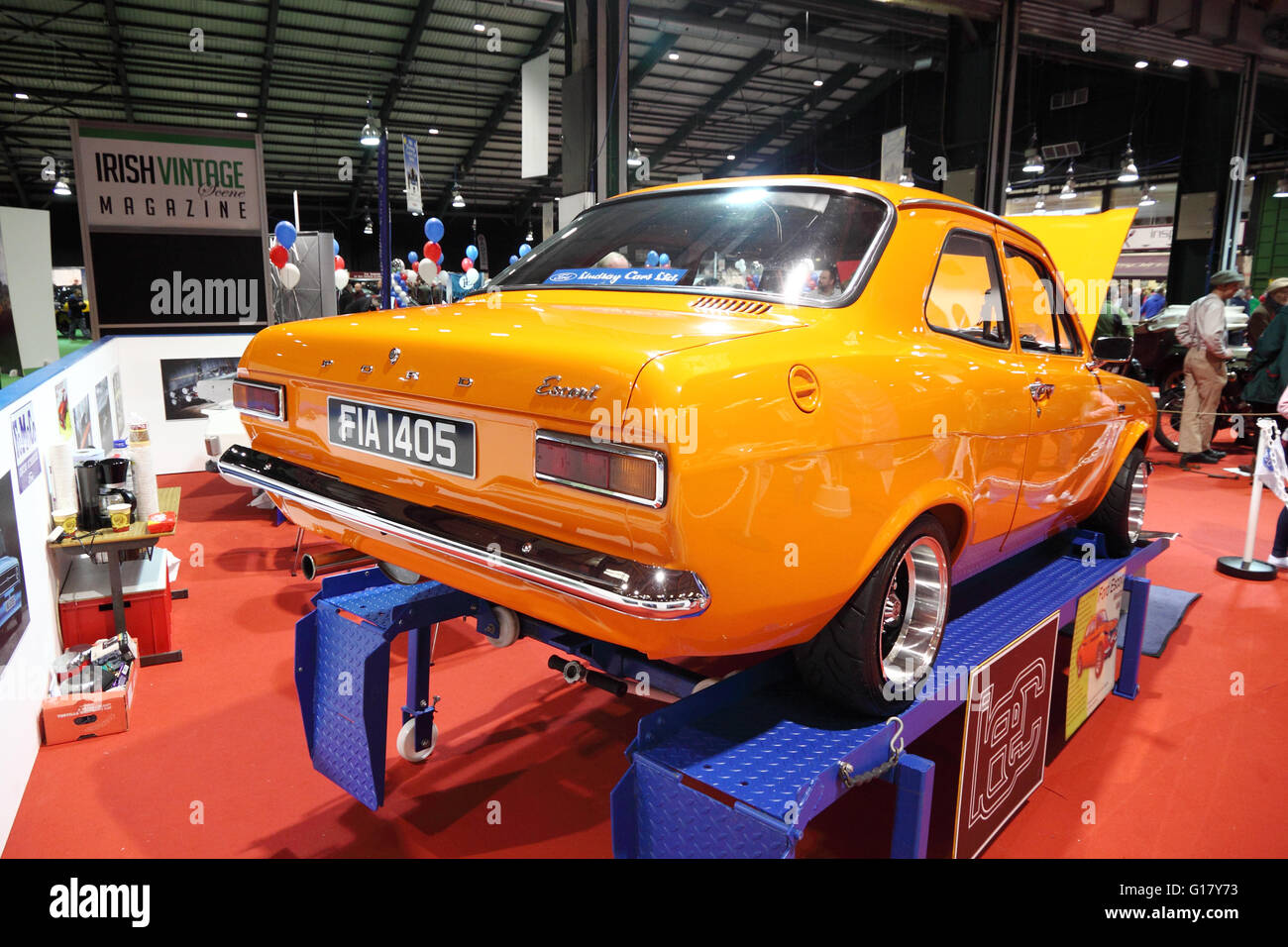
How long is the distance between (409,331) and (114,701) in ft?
6.91

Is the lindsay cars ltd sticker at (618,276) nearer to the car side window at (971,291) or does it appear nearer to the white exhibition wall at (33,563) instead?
the car side window at (971,291)

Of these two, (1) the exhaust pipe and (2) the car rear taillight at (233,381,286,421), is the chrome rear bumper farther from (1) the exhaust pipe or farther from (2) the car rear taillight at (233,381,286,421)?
(1) the exhaust pipe

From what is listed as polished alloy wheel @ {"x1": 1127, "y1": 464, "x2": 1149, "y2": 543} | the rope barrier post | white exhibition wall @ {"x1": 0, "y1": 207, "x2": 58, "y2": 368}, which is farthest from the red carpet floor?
white exhibition wall @ {"x1": 0, "y1": 207, "x2": 58, "y2": 368}

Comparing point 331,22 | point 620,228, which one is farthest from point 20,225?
point 620,228

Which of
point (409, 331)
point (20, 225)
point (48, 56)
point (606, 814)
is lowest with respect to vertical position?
point (606, 814)

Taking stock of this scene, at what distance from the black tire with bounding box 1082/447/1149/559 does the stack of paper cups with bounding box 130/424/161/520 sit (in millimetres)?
4318

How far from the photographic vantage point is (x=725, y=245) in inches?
91.6

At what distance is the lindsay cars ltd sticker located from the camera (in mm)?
2254

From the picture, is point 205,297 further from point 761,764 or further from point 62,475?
point 761,764

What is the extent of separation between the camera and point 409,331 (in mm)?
1946

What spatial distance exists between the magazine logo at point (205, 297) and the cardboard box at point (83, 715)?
5558 mm

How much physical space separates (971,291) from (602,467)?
1.64 metres

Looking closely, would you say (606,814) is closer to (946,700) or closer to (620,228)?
(946,700)

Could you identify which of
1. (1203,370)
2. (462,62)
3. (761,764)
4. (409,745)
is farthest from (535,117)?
(462,62)
